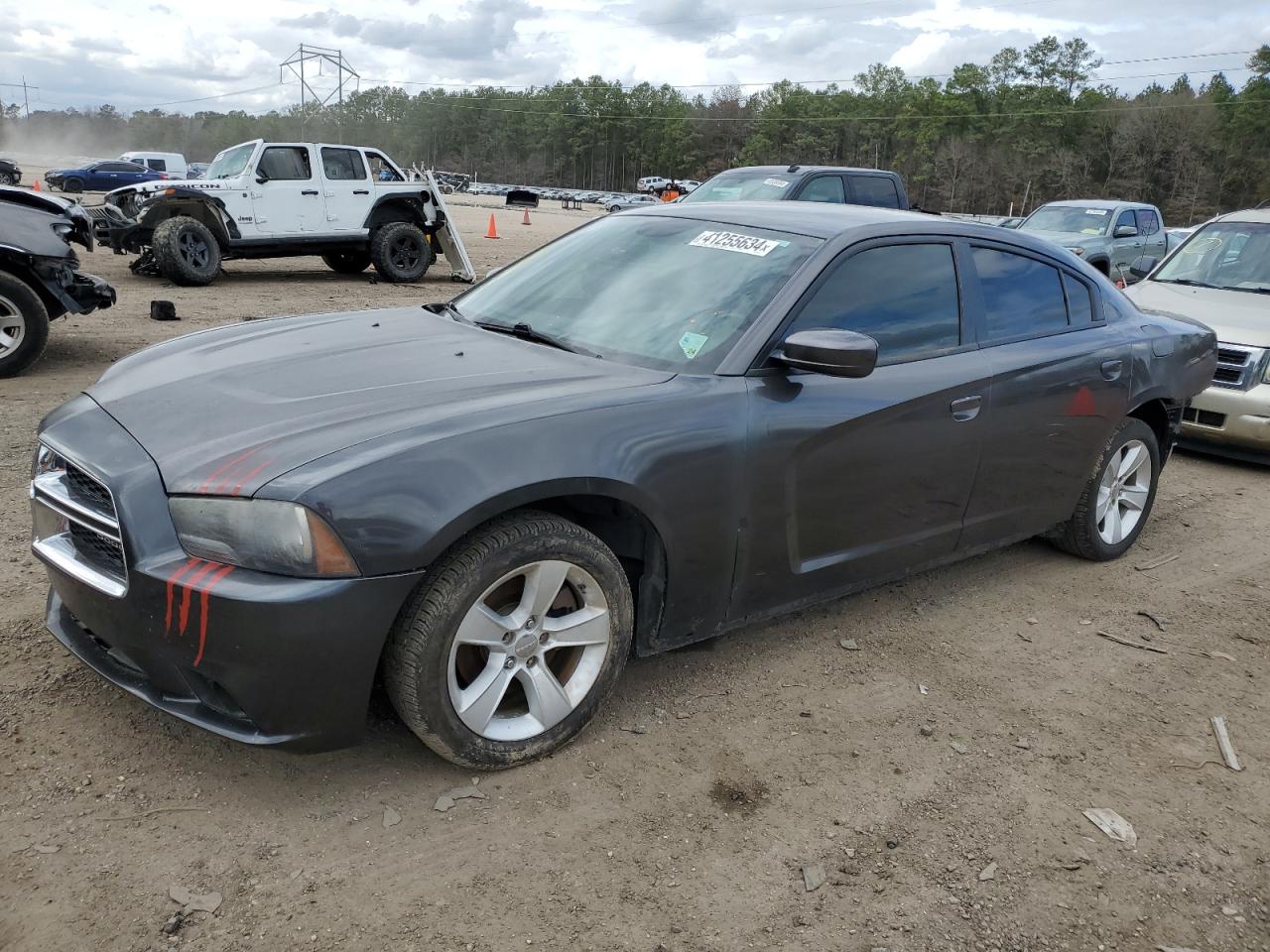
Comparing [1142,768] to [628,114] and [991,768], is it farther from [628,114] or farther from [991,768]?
[628,114]

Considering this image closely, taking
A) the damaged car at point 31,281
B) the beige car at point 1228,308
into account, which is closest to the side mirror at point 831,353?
the beige car at point 1228,308

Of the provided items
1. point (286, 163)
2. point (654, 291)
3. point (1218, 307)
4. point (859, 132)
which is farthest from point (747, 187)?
point (859, 132)

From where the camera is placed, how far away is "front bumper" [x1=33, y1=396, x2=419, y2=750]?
2365 millimetres

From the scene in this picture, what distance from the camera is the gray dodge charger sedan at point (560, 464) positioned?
2.44 m

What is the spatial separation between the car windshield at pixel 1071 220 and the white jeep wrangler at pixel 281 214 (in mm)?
8470

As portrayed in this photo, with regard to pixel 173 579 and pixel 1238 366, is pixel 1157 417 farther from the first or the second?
pixel 173 579

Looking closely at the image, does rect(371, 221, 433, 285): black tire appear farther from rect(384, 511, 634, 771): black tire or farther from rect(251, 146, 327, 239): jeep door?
rect(384, 511, 634, 771): black tire

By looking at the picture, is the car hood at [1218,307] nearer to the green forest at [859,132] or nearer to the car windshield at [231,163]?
the car windshield at [231,163]

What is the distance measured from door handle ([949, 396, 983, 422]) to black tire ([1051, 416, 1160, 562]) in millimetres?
1121

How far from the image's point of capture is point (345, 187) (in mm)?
14078

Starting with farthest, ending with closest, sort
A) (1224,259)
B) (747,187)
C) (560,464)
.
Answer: (747,187)
(1224,259)
(560,464)

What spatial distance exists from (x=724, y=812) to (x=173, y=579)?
1553 mm

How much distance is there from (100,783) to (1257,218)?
8.78m

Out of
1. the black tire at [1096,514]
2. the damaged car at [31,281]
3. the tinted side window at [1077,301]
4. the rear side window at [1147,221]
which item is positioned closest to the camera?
the tinted side window at [1077,301]
